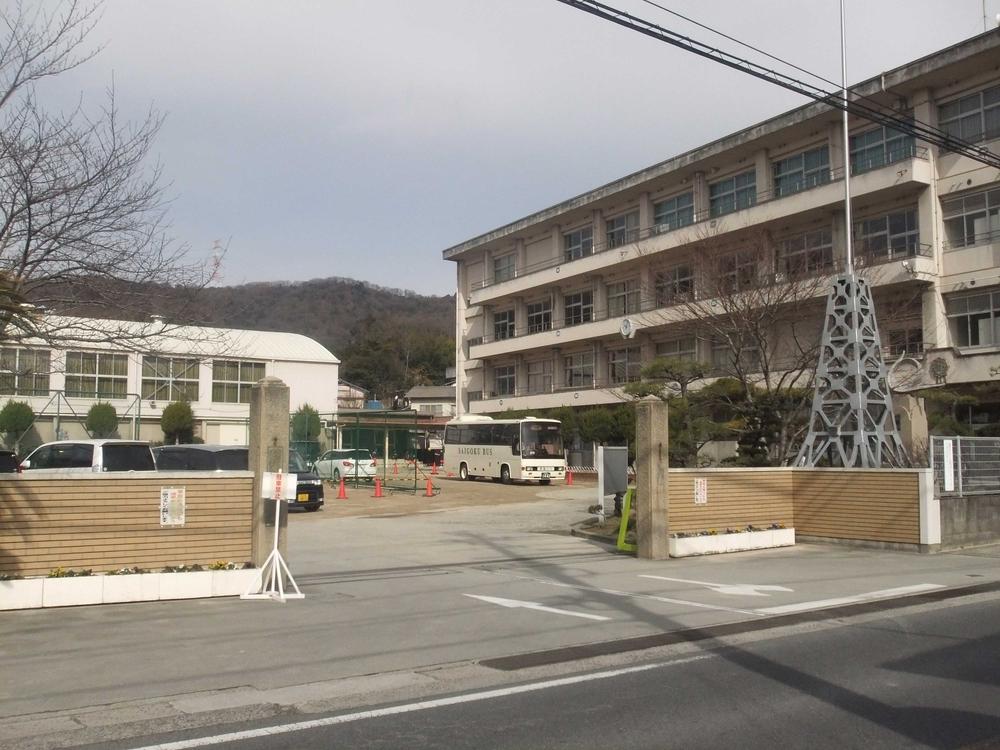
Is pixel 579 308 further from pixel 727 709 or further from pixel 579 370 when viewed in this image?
pixel 727 709

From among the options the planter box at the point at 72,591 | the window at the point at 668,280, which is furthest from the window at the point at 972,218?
the planter box at the point at 72,591

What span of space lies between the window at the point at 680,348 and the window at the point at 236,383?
2372cm

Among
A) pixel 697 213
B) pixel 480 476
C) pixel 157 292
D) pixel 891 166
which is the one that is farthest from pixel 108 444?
pixel 697 213

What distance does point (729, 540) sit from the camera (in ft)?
60.5

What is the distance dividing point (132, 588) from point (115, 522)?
3.00 ft

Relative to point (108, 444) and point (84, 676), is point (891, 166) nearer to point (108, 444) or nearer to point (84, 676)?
point (108, 444)

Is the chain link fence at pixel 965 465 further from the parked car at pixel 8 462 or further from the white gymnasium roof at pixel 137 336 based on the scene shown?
the parked car at pixel 8 462

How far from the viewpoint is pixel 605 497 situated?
76.8 feet

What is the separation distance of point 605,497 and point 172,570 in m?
13.3

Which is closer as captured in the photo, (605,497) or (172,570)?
(172,570)

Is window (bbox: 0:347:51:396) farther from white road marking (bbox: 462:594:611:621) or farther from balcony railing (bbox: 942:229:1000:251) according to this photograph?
balcony railing (bbox: 942:229:1000:251)

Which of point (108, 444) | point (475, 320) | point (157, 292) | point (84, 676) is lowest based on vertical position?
point (84, 676)

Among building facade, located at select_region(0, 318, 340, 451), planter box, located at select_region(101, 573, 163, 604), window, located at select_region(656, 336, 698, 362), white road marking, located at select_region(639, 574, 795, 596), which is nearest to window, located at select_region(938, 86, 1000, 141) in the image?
window, located at select_region(656, 336, 698, 362)

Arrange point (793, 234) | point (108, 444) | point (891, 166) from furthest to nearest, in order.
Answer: point (793, 234)
point (891, 166)
point (108, 444)
